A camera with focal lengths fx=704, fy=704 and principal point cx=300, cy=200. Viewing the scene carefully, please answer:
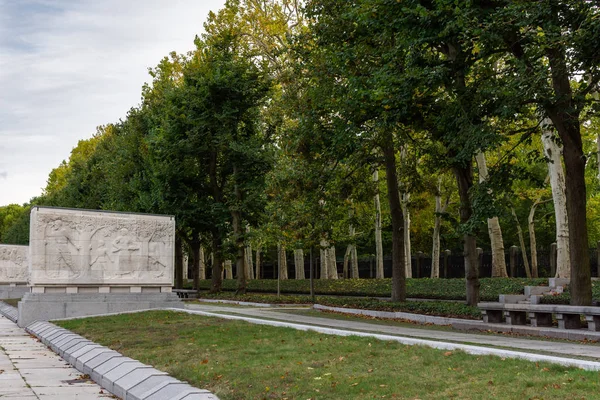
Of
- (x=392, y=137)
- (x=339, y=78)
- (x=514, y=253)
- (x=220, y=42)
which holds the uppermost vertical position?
(x=220, y=42)

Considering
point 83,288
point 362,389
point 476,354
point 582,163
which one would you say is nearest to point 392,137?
point 582,163

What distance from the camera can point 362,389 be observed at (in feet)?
26.5

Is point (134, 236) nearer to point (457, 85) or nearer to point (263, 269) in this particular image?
point (457, 85)

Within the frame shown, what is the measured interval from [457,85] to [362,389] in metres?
12.0

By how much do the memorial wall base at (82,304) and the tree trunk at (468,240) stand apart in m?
9.99

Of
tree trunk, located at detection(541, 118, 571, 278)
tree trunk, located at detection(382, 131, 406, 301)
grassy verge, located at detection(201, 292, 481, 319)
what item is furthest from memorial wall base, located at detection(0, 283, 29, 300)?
tree trunk, located at detection(541, 118, 571, 278)

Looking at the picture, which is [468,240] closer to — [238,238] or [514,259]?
[514,259]

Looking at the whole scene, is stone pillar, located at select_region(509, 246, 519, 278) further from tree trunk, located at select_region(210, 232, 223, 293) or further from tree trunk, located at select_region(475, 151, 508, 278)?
tree trunk, located at select_region(210, 232, 223, 293)

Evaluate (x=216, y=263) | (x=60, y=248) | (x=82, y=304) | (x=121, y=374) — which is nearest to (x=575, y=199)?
(x=121, y=374)

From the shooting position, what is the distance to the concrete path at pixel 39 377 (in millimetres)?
10008

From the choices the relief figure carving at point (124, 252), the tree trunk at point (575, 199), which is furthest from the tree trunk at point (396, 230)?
the relief figure carving at point (124, 252)

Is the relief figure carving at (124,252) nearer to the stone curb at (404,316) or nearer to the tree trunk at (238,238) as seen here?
the stone curb at (404,316)

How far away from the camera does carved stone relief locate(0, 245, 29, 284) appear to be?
47938mm

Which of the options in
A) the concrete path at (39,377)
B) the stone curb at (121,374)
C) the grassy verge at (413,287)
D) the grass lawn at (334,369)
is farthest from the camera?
the grassy verge at (413,287)
